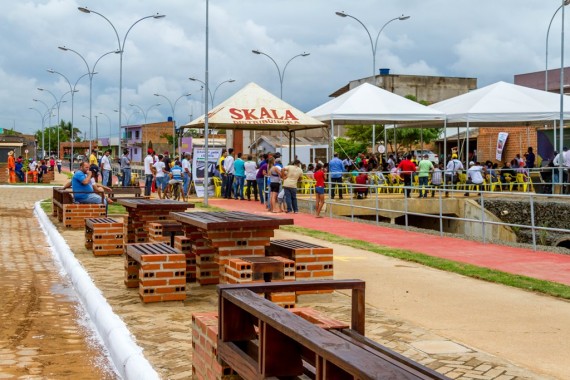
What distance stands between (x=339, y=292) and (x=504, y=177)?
22.6 m

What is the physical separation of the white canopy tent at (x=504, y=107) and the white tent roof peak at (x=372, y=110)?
91cm

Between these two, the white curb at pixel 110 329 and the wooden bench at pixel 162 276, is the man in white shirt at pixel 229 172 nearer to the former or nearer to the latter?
the white curb at pixel 110 329

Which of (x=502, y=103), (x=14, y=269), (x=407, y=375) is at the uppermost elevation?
(x=502, y=103)

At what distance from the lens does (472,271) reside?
10.0 metres

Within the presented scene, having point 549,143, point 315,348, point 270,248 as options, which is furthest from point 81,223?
point 549,143

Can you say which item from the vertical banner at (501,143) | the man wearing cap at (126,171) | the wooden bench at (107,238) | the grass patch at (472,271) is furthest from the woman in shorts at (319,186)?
the vertical banner at (501,143)

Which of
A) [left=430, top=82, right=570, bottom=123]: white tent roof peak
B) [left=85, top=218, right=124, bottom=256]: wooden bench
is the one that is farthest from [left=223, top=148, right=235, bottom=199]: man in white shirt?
[left=85, top=218, right=124, bottom=256]: wooden bench

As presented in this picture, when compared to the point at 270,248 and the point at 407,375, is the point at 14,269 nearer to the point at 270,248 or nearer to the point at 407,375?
the point at 270,248

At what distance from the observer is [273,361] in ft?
11.8

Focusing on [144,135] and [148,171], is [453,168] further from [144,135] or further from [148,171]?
[144,135]

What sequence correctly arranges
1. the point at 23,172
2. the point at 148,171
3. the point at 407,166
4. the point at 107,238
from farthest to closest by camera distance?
the point at 23,172, the point at 148,171, the point at 407,166, the point at 107,238

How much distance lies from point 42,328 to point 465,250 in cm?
834

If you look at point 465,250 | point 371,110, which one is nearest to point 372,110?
point 371,110

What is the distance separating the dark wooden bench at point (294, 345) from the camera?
2.88 meters
